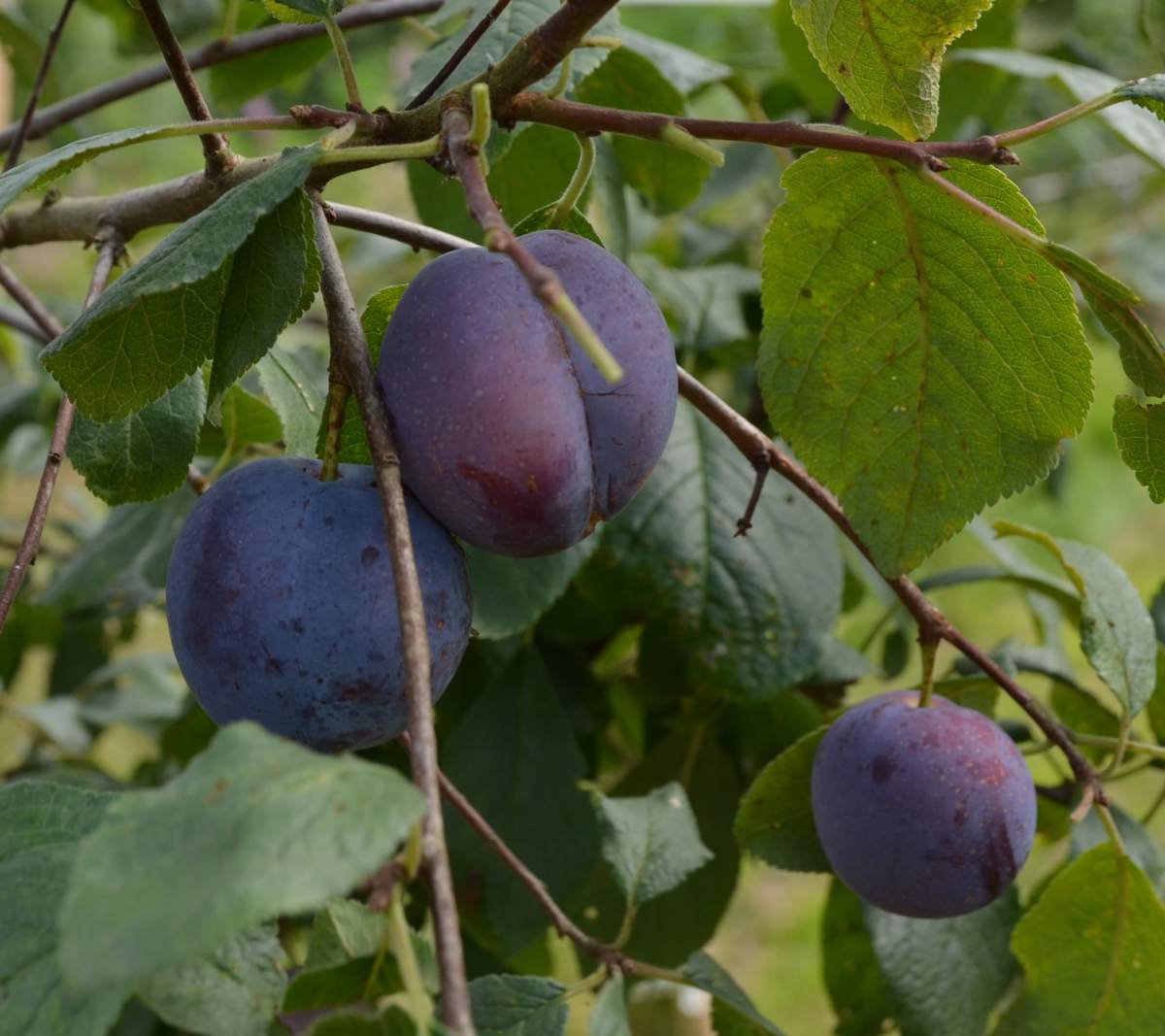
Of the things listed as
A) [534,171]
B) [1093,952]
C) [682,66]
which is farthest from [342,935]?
[682,66]

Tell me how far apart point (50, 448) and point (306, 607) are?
0.29 meters

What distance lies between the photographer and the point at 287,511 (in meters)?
0.54

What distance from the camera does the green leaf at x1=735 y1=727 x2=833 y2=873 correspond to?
0.83 m

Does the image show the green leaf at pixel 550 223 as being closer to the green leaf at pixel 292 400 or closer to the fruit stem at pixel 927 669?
the green leaf at pixel 292 400

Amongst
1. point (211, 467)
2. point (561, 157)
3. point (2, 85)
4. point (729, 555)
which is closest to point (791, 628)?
point (729, 555)

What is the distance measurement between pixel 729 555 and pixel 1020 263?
0.45 m

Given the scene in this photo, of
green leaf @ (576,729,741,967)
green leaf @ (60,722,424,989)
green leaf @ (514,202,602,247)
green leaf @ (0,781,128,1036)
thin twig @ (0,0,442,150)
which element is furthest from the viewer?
green leaf @ (576,729,741,967)

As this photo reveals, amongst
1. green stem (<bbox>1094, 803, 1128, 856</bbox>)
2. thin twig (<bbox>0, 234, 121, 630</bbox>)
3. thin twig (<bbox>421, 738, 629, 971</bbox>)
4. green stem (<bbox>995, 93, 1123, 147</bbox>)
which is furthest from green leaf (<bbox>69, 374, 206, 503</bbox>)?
green stem (<bbox>1094, 803, 1128, 856</bbox>)

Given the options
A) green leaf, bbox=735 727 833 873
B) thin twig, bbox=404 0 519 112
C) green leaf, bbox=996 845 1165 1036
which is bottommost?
green leaf, bbox=996 845 1165 1036

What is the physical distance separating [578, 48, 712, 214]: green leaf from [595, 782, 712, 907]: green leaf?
0.49 meters

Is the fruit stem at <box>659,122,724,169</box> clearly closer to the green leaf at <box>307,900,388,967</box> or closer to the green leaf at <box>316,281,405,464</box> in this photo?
the green leaf at <box>316,281,405,464</box>

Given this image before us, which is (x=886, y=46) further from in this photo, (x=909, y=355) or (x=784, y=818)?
(x=784, y=818)

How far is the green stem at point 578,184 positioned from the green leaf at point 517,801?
56cm

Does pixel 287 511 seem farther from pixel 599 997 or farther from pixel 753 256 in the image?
pixel 753 256
